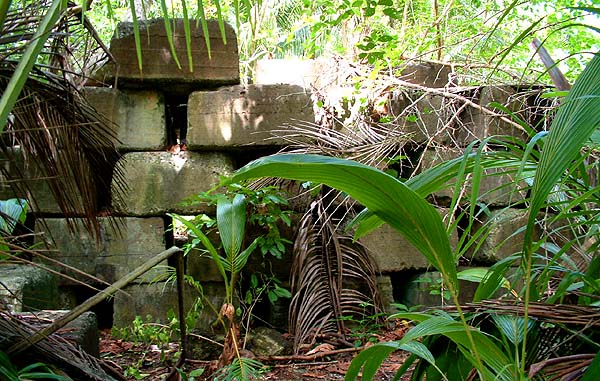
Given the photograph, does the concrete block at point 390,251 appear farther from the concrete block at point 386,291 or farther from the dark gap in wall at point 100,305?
the dark gap in wall at point 100,305

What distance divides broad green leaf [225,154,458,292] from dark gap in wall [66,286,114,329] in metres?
3.06

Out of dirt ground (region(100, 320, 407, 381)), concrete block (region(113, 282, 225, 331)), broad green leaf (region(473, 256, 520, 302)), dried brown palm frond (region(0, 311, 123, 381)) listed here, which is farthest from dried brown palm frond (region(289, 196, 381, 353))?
broad green leaf (region(473, 256, 520, 302))

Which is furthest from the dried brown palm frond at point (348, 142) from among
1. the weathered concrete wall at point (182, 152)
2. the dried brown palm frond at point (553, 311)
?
the dried brown palm frond at point (553, 311)

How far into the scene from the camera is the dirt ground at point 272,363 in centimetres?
269

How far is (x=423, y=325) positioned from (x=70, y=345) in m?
1.24

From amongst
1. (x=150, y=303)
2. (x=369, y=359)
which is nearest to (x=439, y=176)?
(x=369, y=359)

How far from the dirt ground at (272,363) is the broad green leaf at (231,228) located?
1.83 ft

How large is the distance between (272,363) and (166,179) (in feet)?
4.52

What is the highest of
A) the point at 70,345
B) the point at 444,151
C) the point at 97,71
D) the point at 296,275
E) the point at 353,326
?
the point at 97,71

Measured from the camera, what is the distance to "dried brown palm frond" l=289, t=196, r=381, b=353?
332cm

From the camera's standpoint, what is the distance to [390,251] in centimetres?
374

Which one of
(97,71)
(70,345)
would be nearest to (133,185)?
(97,71)

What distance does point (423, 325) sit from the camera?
3.00ft

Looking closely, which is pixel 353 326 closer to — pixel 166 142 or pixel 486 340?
pixel 166 142
